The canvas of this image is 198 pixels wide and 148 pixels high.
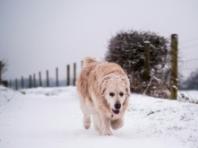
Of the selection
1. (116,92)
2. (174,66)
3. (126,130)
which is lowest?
(126,130)

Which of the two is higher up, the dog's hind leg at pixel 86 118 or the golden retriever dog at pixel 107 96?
the golden retriever dog at pixel 107 96

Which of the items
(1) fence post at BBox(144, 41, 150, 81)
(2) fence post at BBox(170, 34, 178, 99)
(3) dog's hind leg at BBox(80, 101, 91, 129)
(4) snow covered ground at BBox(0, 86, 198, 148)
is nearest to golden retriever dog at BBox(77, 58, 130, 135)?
(4) snow covered ground at BBox(0, 86, 198, 148)

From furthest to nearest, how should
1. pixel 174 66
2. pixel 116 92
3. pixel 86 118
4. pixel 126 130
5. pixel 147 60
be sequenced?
1. pixel 147 60
2. pixel 174 66
3. pixel 86 118
4. pixel 126 130
5. pixel 116 92

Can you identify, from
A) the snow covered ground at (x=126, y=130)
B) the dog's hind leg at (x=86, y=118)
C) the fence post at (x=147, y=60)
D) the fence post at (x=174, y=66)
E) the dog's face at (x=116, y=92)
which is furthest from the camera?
the fence post at (x=147, y=60)

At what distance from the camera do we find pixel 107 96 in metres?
7.01

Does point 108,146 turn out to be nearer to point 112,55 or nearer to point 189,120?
point 189,120

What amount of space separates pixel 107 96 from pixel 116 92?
0.61ft

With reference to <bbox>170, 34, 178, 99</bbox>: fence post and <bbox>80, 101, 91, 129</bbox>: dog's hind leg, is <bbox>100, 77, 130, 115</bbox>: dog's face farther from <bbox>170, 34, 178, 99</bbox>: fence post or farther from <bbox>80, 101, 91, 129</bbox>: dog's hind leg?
<bbox>170, 34, 178, 99</bbox>: fence post

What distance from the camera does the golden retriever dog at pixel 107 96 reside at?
6.94m

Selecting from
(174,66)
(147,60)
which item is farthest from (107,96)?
(147,60)

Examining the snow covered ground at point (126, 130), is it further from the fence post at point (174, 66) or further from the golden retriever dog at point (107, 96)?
the fence post at point (174, 66)

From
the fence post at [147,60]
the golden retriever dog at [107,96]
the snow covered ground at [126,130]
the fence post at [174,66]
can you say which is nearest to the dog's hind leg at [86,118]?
the snow covered ground at [126,130]

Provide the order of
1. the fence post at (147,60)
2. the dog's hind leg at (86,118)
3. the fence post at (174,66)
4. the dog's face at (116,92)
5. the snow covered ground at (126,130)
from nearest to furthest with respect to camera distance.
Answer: the snow covered ground at (126,130), the dog's face at (116,92), the dog's hind leg at (86,118), the fence post at (174,66), the fence post at (147,60)

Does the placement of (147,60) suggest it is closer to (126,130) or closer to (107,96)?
(126,130)
